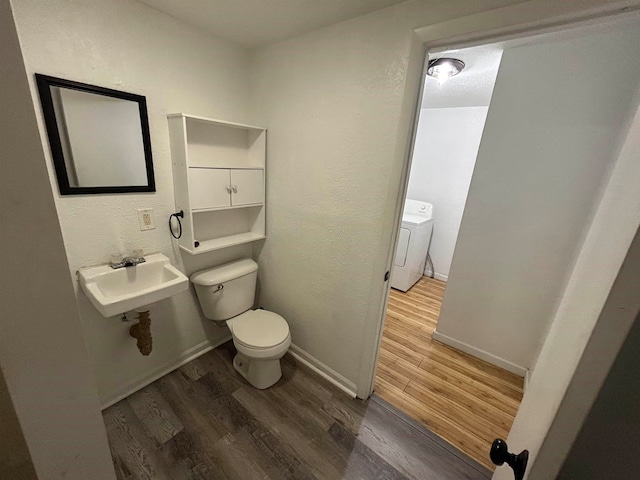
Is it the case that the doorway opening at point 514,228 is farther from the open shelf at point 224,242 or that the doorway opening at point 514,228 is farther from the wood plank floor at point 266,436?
the open shelf at point 224,242

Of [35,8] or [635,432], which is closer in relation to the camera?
[635,432]

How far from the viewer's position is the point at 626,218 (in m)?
0.42

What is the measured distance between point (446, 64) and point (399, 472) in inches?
100

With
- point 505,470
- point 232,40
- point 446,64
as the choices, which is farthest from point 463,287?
point 232,40

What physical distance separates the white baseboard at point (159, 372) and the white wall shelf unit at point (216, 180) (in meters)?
0.88

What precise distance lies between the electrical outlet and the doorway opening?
188 centimetres

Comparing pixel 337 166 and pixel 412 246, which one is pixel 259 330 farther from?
pixel 412 246

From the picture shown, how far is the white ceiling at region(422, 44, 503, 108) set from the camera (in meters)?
1.68

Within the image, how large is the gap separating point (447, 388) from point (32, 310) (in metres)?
2.25

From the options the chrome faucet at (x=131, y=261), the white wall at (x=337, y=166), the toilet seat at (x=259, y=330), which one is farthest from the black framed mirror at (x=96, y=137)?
the toilet seat at (x=259, y=330)

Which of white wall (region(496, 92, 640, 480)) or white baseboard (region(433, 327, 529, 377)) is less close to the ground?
white wall (region(496, 92, 640, 480))

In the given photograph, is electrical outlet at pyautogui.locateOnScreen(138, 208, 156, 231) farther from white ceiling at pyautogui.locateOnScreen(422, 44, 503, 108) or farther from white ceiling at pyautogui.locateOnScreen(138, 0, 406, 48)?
white ceiling at pyautogui.locateOnScreen(422, 44, 503, 108)

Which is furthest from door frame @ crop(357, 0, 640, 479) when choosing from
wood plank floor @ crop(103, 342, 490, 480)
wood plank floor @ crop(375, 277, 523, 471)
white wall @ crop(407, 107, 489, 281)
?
white wall @ crop(407, 107, 489, 281)

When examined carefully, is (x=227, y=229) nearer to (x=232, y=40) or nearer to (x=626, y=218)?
(x=232, y=40)
